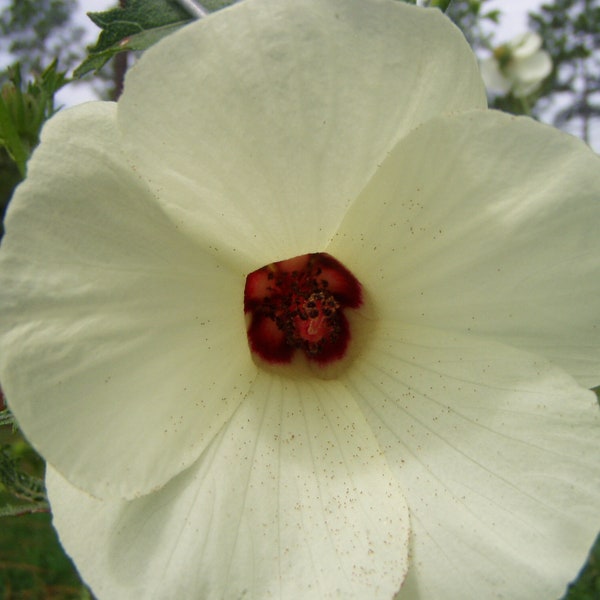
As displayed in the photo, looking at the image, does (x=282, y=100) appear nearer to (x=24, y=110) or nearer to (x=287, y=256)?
(x=287, y=256)

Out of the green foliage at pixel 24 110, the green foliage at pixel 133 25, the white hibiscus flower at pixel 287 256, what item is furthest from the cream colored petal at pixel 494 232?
the green foliage at pixel 24 110

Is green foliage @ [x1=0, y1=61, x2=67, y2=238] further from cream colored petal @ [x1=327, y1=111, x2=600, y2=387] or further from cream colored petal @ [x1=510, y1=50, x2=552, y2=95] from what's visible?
cream colored petal @ [x1=510, y1=50, x2=552, y2=95]

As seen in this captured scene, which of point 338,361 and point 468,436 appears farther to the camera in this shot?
point 338,361

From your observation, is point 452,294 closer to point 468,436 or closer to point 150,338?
point 468,436

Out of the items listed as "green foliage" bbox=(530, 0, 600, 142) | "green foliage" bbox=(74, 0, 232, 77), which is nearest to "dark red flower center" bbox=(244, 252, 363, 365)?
"green foliage" bbox=(74, 0, 232, 77)

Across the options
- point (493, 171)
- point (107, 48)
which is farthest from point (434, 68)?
point (107, 48)
